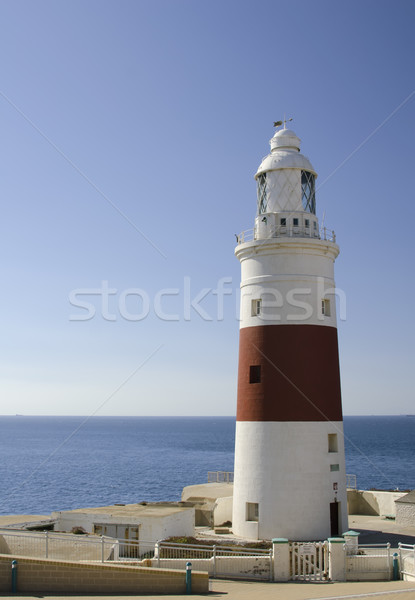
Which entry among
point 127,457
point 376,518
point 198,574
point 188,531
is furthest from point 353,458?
point 198,574

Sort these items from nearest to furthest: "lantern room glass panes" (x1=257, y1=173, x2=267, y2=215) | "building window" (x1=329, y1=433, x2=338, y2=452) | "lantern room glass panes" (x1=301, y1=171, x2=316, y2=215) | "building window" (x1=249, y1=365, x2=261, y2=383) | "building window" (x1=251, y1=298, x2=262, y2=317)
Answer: "building window" (x1=329, y1=433, x2=338, y2=452)
"building window" (x1=249, y1=365, x2=261, y2=383)
"building window" (x1=251, y1=298, x2=262, y2=317)
"lantern room glass panes" (x1=301, y1=171, x2=316, y2=215)
"lantern room glass panes" (x1=257, y1=173, x2=267, y2=215)

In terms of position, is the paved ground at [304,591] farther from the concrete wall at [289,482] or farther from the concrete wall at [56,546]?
the concrete wall at [289,482]

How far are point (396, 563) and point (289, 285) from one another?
1127 centimetres

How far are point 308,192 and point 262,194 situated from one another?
2036 millimetres

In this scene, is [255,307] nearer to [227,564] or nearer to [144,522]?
[144,522]

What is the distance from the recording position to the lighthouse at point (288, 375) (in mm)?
24859

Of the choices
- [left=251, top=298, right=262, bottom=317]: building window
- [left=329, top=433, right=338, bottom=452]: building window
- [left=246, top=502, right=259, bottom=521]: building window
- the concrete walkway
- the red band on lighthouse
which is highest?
[left=251, top=298, right=262, bottom=317]: building window

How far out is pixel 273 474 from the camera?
24969 millimetres

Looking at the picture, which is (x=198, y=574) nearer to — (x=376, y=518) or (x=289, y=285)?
(x=289, y=285)

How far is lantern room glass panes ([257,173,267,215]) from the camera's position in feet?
91.2

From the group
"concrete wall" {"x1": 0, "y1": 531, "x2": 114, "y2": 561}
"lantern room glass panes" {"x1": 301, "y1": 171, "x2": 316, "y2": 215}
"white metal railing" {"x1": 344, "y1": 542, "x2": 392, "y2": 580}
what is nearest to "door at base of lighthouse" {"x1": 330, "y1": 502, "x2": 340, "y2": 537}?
"white metal railing" {"x1": 344, "y1": 542, "x2": 392, "y2": 580}

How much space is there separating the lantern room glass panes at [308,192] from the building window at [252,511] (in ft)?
41.6

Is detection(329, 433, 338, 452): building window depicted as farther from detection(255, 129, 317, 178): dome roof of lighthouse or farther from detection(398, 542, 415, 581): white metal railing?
detection(255, 129, 317, 178): dome roof of lighthouse

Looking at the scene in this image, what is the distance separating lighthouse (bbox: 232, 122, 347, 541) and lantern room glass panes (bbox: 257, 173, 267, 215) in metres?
0.10
